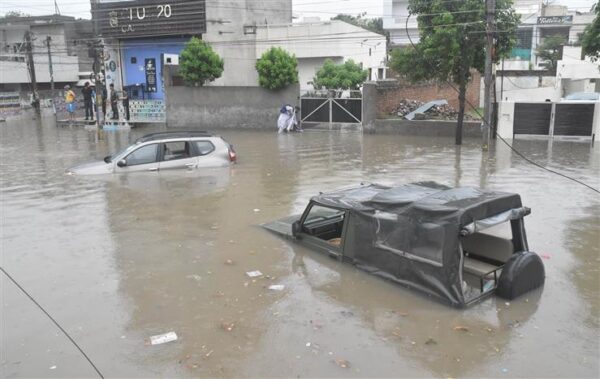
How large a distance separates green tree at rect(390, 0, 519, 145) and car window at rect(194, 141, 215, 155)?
9257 mm

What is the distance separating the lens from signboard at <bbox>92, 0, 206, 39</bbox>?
34031 millimetres

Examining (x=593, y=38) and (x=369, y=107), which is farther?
(x=369, y=107)

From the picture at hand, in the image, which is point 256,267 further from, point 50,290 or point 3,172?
point 3,172

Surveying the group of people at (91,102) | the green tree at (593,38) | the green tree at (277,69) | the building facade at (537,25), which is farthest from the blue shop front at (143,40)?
the building facade at (537,25)

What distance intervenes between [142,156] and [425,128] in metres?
13.8

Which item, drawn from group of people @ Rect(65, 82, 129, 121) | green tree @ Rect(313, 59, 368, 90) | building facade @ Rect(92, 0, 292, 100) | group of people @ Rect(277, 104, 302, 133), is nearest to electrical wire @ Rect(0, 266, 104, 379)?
group of people @ Rect(277, 104, 302, 133)

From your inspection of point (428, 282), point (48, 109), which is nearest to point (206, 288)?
point (428, 282)

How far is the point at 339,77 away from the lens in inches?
1348

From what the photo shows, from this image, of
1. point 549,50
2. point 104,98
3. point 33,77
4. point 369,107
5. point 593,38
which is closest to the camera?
point 593,38

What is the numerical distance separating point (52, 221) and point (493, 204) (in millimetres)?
8179

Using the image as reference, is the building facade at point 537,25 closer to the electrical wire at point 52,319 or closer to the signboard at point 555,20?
the signboard at point 555,20

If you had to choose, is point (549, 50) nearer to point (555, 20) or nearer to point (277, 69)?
point (555, 20)

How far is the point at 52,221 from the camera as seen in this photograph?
10570 mm

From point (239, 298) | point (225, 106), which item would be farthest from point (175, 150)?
point (225, 106)
